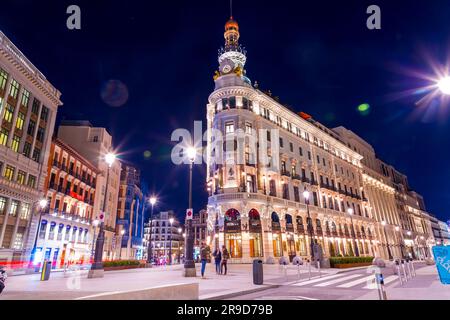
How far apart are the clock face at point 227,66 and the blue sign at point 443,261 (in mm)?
36610

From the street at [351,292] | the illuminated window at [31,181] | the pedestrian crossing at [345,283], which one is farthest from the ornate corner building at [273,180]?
the illuminated window at [31,181]

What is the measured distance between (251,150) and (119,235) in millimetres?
40566

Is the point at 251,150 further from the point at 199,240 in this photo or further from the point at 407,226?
the point at 199,240

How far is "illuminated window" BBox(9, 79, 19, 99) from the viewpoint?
102ft

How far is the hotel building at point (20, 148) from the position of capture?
29.3m

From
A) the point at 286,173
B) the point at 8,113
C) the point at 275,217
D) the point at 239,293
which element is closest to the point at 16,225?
the point at 8,113

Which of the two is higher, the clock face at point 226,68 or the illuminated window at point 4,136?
the clock face at point 226,68

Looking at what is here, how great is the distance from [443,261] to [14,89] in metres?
41.9

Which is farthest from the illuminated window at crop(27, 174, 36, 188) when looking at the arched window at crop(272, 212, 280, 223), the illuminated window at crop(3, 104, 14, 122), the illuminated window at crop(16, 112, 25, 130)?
the arched window at crop(272, 212, 280, 223)

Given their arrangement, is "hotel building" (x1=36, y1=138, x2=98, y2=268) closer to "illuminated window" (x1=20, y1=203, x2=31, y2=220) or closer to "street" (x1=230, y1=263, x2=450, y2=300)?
"illuminated window" (x1=20, y1=203, x2=31, y2=220)

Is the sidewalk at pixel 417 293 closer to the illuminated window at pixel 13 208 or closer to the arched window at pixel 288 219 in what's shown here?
the arched window at pixel 288 219

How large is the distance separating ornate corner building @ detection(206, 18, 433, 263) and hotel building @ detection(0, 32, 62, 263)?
72.6ft
